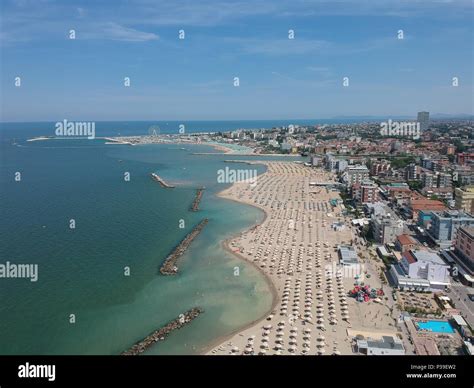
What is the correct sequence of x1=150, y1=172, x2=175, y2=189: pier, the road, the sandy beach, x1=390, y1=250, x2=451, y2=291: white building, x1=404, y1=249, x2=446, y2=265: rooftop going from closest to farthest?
the sandy beach → the road → x1=390, y1=250, x2=451, y2=291: white building → x1=404, y1=249, x2=446, y2=265: rooftop → x1=150, y1=172, x2=175, y2=189: pier

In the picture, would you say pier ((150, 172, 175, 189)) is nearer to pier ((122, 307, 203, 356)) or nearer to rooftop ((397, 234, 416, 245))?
rooftop ((397, 234, 416, 245))

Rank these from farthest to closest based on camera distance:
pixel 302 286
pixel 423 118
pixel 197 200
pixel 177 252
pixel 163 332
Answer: pixel 423 118 → pixel 197 200 → pixel 177 252 → pixel 302 286 → pixel 163 332

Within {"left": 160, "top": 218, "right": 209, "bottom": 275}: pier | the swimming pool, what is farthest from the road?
{"left": 160, "top": 218, "right": 209, "bottom": 275}: pier

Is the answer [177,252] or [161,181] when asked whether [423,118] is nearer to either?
[161,181]

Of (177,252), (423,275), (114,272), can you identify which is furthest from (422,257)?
(114,272)

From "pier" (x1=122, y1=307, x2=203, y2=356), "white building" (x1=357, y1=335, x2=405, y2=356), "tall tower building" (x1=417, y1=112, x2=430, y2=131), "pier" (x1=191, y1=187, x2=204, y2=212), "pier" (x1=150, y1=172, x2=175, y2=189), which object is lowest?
"pier" (x1=122, y1=307, x2=203, y2=356)

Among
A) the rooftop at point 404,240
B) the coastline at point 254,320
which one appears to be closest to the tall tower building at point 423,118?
the rooftop at point 404,240

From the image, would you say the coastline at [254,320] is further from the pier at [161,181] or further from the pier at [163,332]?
the pier at [161,181]
